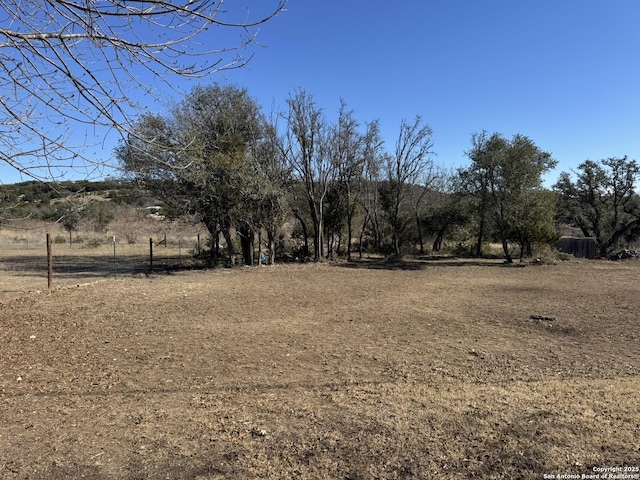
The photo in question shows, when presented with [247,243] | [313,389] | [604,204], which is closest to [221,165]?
[247,243]

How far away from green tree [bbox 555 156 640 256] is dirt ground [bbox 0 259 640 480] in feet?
84.0

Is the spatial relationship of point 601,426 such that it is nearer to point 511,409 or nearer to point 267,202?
point 511,409

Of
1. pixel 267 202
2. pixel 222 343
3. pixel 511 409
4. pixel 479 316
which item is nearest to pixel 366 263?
pixel 267 202

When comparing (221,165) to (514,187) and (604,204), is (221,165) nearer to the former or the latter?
(514,187)

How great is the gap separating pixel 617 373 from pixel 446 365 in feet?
6.40

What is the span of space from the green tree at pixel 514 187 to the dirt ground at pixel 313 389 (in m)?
10.8

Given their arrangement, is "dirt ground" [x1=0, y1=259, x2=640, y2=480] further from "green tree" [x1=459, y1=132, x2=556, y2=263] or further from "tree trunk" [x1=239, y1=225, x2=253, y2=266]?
"green tree" [x1=459, y1=132, x2=556, y2=263]

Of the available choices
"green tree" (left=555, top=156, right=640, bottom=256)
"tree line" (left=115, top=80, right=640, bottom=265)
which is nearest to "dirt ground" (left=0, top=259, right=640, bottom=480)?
"tree line" (left=115, top=80, right=640, bottom=265)

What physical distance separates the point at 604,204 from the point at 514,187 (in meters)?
16.8

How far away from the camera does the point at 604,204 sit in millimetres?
31281

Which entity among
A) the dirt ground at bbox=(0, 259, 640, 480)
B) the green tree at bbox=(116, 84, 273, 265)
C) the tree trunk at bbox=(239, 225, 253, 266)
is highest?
→ the green tree at bbox=(116, 84, 273, 265)

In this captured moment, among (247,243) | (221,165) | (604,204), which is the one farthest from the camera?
(604,204)

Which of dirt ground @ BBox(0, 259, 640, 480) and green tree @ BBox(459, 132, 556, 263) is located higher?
green tree @ BBox(459, 132, 556, 263)

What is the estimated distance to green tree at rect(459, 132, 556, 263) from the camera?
19391 mm
